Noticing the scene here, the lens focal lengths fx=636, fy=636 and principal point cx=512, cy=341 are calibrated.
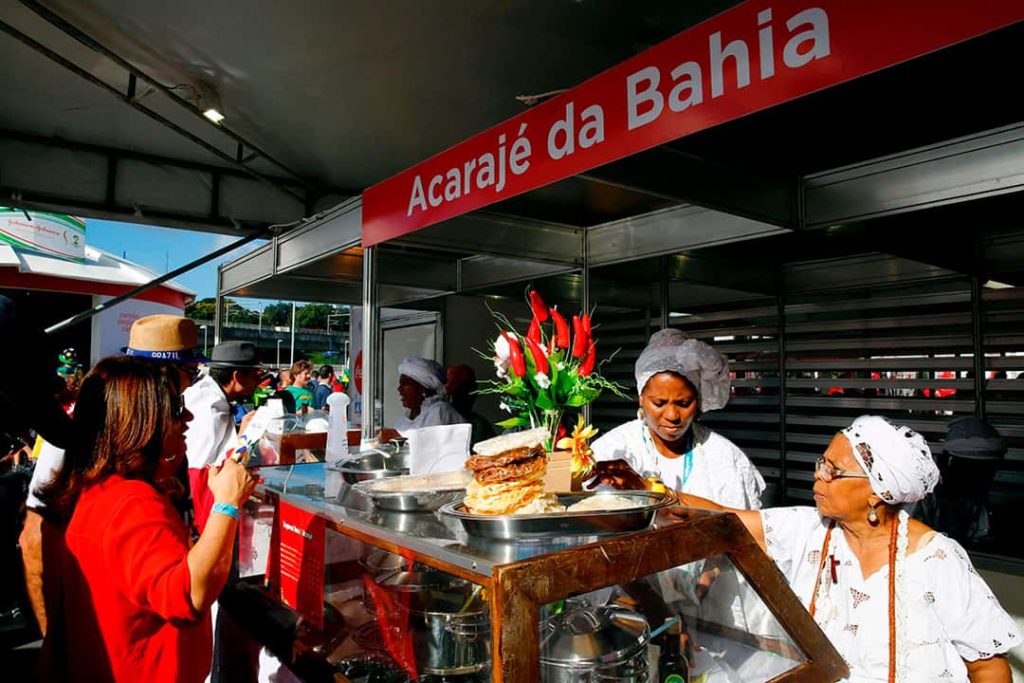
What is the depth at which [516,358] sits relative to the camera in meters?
1.66

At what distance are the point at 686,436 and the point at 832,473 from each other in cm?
77

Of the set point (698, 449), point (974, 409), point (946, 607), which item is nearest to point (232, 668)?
point (698, 449)

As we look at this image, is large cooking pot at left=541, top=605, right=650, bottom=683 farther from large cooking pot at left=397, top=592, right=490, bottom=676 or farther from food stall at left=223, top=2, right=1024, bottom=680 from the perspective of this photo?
large cooking pot at left=397, top=592, right=490, bottom=676

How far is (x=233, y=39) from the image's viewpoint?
3.59 m

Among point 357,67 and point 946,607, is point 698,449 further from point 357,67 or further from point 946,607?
point 357,67

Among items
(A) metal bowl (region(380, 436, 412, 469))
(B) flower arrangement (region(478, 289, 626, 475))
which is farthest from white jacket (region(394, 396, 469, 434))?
(B) flower arrangement (region(478, 289, 626, 475))

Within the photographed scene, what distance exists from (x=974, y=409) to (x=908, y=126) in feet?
6.56

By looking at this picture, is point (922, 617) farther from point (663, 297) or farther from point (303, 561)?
point (663, 297)

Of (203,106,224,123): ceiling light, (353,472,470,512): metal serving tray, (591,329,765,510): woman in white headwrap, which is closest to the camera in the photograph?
(353,472,470,512): metal serving tray

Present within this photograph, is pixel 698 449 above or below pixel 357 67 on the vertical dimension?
below

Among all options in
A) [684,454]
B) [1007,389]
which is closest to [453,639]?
[684,454]

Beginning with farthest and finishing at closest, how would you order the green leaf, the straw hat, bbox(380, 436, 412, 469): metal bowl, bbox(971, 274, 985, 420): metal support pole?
bbox(971, 274, 985, 420): metal support pole → the straw hat → bbox(380, 436, 412, 469): metal bowl → the green leaf

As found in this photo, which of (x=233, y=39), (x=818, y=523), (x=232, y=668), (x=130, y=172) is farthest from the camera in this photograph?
(x=130, y=172)

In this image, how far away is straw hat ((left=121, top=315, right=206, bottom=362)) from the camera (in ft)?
10.6
